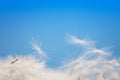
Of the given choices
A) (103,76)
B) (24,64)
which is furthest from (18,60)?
(103,76)

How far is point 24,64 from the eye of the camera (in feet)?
87.9

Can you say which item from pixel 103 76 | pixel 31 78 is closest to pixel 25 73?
pixel 31 78

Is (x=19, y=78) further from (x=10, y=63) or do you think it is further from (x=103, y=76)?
(x=103, y=76)

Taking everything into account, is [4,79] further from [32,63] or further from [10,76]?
[32,63]

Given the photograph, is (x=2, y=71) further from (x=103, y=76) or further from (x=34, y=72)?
(x=103, y=76)

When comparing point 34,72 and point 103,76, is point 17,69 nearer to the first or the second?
point 34,72

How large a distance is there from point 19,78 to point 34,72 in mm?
1293

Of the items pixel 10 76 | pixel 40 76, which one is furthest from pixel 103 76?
pixel 10 76

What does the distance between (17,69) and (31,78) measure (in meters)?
0.91

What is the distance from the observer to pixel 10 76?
25.8m

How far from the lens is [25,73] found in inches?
1038

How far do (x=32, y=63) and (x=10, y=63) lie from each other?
1329mm

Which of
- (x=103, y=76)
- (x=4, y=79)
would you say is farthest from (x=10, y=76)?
(x=103, y=76)

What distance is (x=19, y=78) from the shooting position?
2573 cm
